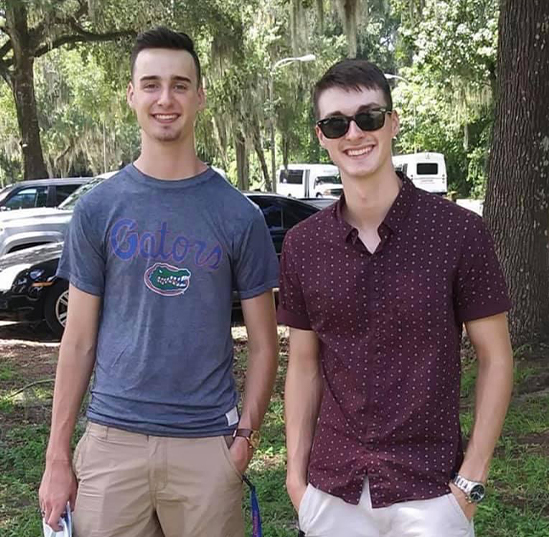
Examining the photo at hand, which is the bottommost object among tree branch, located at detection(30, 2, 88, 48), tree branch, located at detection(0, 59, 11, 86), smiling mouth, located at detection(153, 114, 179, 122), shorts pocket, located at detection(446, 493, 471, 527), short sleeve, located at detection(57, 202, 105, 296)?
shorts pocket, located at detection(446, 493, 471, 527)

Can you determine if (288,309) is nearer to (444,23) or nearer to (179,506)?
(179,506)

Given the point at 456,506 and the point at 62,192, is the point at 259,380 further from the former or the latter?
the point at 62,192

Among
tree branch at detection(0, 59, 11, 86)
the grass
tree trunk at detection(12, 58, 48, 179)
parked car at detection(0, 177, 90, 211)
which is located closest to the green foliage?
tree trunk at detection(12, 58, 48, 179)

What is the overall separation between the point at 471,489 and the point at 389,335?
418 millimetres

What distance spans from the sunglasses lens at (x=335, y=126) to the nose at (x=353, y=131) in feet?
0.03

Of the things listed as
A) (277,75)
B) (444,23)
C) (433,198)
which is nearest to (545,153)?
(433,198)

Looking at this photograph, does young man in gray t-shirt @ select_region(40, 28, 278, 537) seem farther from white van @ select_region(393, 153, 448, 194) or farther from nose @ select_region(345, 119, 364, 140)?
white van @ select_region(393, 153, 448, 194)

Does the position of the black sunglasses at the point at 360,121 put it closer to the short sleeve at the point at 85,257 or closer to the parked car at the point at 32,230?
the short sleeve at the point at 85,257

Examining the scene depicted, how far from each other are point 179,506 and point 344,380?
674 millimetres

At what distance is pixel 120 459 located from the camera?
90.3 inches

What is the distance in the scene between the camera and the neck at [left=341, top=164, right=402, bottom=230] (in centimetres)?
204

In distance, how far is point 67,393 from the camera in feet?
7.69

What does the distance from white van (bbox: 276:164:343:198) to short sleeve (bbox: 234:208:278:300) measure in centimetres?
3099

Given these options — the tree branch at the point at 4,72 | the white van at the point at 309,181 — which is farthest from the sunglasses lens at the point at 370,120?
the white van at the point at 309,181
